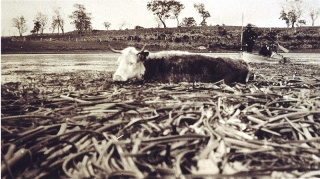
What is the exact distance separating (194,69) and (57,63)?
1.30 metres

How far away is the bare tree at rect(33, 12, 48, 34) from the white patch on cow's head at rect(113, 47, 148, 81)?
0.70 m

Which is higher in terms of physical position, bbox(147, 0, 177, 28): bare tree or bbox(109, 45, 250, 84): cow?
bbox(147, 0, 177, 28): bare tree

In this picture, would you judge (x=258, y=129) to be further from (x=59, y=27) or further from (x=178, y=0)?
(x=59, y=27)

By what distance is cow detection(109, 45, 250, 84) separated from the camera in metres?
2.70

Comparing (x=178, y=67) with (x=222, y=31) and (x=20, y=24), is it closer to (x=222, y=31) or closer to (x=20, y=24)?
(x=222, y=31)

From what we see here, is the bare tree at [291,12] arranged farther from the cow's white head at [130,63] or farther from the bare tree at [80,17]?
the bare tree at [80,17]

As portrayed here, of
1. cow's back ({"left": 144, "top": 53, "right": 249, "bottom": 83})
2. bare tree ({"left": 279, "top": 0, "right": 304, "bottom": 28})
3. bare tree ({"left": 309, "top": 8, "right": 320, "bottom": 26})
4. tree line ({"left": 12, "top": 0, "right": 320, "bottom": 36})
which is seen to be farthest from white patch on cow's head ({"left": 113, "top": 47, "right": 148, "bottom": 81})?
bare tree ({"left": 309, "top": 8, "right": 320, "bottom": 26})

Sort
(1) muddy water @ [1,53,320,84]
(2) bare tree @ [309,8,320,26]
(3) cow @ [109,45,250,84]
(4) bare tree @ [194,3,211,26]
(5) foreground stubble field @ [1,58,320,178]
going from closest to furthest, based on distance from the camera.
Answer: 1. (5) foreground stubble field @ [1,58,320,178]
2. (1) muddy water @ [1,53,320,84]
3. (4) bare tree @ [194,3,211,26]
4. (2) bare tree @ [309,8,320,26]
5. (3) cow @ [109,45,250,84]

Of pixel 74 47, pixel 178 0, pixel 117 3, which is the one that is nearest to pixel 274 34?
pixel 178 0

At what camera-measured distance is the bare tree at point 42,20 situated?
82.0 inches

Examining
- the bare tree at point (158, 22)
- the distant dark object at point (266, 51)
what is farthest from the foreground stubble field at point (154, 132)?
the distant dark object at point (266, 51)

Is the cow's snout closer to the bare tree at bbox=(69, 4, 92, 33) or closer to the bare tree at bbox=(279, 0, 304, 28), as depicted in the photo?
the bare tree at bbox=(69, 4, 92, 33)

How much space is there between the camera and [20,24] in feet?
6.64

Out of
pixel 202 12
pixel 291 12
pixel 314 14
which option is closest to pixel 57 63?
pixel 202 12
